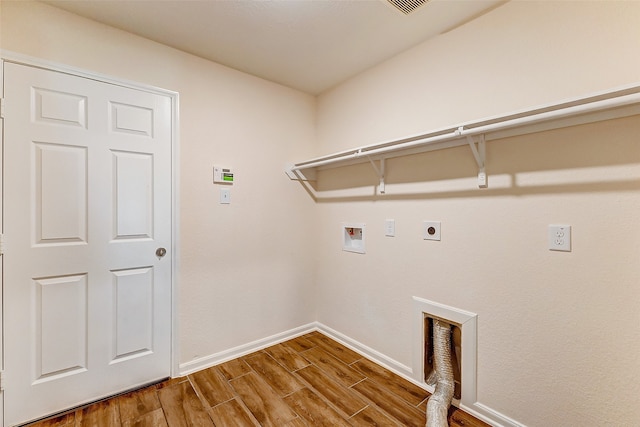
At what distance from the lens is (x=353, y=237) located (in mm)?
2406

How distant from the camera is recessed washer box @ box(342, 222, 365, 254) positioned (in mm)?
2279

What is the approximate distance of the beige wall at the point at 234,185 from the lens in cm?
169

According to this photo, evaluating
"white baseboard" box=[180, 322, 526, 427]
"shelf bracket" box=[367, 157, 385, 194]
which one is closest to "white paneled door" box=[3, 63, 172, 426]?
"white baseboard" box=[180, 322, 526, 427]

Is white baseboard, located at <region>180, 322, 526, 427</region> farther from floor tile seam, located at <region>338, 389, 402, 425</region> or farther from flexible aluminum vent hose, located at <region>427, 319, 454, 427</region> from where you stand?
floor tile seam, located at <region>338, 389, 402, 425</region>

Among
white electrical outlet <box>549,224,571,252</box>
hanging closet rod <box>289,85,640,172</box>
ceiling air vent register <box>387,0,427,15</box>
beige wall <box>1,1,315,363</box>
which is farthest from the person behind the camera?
beige wall <box>1,1,315,363</box>

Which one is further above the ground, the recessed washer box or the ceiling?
the ceiling

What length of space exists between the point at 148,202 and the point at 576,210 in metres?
2.41

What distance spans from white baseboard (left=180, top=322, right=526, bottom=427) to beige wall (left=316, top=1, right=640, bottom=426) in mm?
53

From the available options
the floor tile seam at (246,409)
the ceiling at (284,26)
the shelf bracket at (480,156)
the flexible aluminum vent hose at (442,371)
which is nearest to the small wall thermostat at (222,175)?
the ceiling at (284,26)

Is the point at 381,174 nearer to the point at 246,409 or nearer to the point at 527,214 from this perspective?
the point at 527,214

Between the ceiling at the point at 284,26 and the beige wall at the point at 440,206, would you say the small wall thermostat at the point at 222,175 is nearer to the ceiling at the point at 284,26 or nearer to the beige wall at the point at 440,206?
the beige wall at the point at 440,206

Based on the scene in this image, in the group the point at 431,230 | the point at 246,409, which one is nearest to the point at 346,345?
the point at 246,409

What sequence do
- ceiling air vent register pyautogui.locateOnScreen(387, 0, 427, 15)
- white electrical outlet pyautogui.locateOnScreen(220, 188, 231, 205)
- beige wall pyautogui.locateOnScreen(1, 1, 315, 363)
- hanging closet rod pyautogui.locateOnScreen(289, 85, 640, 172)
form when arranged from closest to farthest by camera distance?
1. hanging closet rod pyautogui.locateOnScreen(289, 85, 640, 172)
2. ceiling air vent register pyautogui.locateOnScreen(387, 0, 427, 15)
3. beige wall pyautogui.locateOnScreen(1, 1, 315, 363)
4. white electrical outlet pyautogui.locateOnScreen(220, 188, 231, 205)

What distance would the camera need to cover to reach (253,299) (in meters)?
2.33
